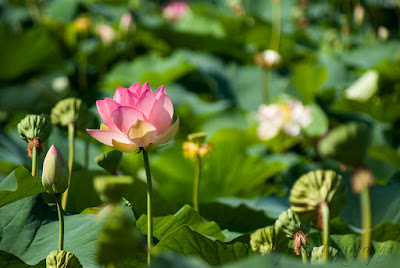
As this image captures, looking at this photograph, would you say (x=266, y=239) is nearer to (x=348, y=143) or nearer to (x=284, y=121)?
(x=348, y=143)

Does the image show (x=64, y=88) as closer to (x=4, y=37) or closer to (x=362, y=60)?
(x=4, y=37)

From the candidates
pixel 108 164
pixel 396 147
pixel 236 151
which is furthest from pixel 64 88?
pixel 108 164

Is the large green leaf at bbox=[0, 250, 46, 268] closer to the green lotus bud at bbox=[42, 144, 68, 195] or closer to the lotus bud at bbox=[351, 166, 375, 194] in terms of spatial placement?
the green lotus bud at bbox=[42, 144, 68, 195]

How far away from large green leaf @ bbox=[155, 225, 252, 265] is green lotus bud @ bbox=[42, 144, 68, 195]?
116 mm

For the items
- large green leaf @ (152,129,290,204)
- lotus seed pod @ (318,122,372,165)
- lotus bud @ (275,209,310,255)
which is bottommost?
large green leaf @ (152,129,290,204)

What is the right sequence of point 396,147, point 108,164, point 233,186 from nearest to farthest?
point 108,164 → point 233,186 → point 396,147

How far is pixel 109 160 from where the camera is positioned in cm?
55

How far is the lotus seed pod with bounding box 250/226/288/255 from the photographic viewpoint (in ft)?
1.55

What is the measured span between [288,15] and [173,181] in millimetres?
2311

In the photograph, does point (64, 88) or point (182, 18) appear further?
point (182, 18)

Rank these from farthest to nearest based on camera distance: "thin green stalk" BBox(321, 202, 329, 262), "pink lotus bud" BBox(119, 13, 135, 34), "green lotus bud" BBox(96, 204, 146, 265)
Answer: "pink lotus bud" BBox(119, 13, 135, 34), "thin green stalk" BBox(321, 202, 329, 262), "green lotus bud" BBox(96, 204, 146, 265)

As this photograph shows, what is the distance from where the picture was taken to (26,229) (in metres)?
0.59

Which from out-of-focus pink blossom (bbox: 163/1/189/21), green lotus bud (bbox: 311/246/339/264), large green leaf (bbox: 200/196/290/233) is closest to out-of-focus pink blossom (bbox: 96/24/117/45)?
out-of-focus pink blossom (bbox: 163/1/189/21)

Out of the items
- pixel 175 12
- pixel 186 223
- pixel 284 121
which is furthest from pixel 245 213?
pixel 175 12
